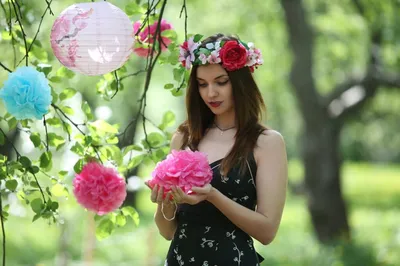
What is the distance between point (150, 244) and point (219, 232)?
4683mm

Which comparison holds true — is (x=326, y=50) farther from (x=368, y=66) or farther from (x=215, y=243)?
(x=215, y=243)

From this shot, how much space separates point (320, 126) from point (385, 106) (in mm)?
7787

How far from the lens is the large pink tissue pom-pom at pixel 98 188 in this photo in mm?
3027

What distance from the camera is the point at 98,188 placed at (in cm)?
302

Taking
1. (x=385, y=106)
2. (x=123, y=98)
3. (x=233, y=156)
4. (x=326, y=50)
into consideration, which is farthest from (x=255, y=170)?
(x=385, y=106)

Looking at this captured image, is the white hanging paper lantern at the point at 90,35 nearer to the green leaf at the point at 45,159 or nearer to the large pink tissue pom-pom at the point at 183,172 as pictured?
the green leaf at the point at 45,159

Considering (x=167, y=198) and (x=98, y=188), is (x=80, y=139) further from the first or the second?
(x=167, y=198)

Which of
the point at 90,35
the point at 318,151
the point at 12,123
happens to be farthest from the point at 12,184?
the point at 318,151

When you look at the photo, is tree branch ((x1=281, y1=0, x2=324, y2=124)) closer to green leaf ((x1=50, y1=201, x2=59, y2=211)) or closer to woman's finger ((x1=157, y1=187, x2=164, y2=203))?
green leaf ((x1=50, y1=201, x2=59, y2=211))

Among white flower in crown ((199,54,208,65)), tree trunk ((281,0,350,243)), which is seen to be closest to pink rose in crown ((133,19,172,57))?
white flower in crown ((199,54,208,65))

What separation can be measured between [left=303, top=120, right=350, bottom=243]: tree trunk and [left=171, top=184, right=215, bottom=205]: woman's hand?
6077mm

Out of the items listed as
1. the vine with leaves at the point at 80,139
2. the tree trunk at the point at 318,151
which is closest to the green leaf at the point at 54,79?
the vine with leaves at the point at 80,139

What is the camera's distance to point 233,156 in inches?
112

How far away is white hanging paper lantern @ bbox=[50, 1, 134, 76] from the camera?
2787 mm
